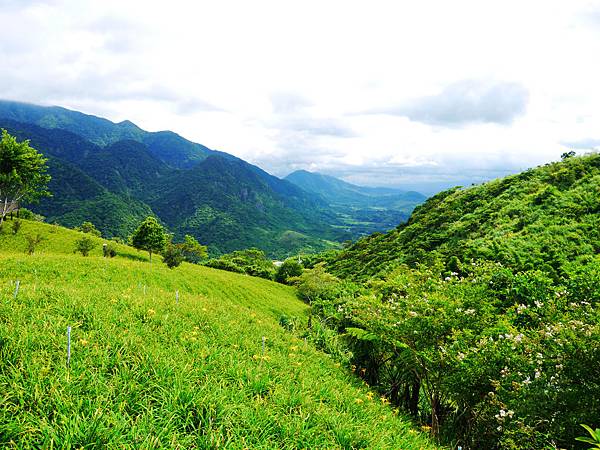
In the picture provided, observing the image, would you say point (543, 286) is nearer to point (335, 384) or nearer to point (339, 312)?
point (339, 312)

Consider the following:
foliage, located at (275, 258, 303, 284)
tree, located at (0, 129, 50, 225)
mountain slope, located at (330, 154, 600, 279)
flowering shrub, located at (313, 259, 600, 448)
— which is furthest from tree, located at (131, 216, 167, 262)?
flowering shrub, located at (313, 259, 600, 448)

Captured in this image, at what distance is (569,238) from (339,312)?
2493cm

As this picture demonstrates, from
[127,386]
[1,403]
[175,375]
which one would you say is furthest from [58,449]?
[175,375]

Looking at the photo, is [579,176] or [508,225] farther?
[579,176]

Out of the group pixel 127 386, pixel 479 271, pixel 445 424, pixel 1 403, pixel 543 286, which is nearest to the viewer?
pixel 1 403

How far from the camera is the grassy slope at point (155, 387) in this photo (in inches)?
185

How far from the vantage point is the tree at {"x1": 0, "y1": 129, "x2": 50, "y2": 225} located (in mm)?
34594

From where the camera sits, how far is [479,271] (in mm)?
14625

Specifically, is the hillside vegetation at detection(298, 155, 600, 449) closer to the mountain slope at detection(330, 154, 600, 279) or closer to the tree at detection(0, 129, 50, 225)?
the mountain slope at detection(330, 154, 600, 279)

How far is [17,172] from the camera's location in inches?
1410

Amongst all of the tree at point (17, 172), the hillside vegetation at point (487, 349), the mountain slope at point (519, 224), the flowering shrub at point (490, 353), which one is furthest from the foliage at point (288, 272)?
the flowering shrub at point (490, 353)

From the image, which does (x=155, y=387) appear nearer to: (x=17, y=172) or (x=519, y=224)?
(x=519, y=224)

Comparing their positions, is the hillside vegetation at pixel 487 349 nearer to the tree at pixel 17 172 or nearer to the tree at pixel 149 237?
the tree at pixel 17 172

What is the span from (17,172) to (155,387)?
4284 centimetres
